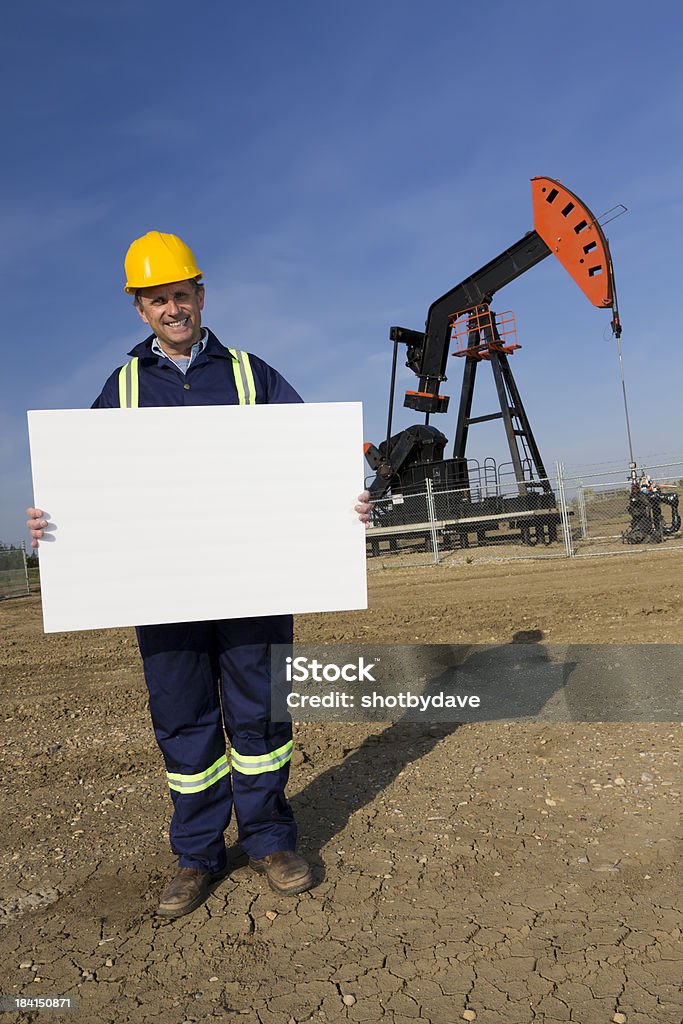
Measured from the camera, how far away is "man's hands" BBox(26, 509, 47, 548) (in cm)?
261

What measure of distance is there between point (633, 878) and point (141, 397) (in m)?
2.58

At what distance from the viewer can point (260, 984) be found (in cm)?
222

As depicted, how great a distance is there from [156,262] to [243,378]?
0.53 m

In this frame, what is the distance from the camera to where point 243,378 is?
2906 millimetres

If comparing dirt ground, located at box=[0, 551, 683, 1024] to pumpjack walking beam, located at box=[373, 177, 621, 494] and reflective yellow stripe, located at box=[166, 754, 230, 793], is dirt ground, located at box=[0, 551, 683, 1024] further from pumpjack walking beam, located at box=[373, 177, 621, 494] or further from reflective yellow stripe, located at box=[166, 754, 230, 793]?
pumpjack walking beam, located at box=[373, 177, 621, 494]

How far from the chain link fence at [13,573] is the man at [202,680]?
56.0 feet

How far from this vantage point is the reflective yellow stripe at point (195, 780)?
2.81m

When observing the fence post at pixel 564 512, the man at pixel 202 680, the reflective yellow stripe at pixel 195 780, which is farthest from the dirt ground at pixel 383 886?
the fence post at pixel 564 512

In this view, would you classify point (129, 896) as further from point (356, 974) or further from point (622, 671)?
point (622, 671)

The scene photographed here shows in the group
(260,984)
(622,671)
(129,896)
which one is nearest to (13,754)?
(129,896)

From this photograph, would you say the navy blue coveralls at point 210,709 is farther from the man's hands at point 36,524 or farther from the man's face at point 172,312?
the man's hands at point 36,524

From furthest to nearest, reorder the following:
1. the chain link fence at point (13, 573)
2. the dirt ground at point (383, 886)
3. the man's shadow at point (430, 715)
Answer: the chain link fence at point (13, 573) < the man's shadow at point (430, 715) < the dirt ground at point (383, 886)

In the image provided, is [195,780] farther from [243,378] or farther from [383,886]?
[243,378]

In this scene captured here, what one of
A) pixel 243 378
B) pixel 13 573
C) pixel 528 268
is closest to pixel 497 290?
pixel 528 268
